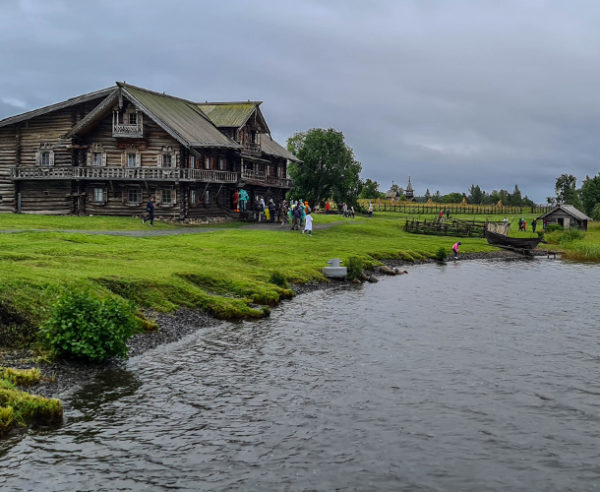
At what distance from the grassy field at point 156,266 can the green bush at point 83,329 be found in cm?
140

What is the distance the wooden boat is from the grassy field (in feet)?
65.5

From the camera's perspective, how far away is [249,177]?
68125mm

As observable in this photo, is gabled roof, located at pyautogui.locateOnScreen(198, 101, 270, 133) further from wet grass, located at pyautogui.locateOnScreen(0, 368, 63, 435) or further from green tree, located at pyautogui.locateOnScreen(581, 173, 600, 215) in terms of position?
green tree, located at pyautogui.locateOnScreen(581, 173, 600, 215)

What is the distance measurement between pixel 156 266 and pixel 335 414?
15.9 meters

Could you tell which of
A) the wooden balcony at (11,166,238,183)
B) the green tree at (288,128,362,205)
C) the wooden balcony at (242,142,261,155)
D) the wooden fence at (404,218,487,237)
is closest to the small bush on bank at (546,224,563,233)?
the wooden fence at (404,218,487,237)

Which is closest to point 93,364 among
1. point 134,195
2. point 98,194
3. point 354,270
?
point 354,270

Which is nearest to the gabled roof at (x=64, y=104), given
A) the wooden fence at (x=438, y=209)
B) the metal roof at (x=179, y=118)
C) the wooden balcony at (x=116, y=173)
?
the metal roof at (x=179, y=118)

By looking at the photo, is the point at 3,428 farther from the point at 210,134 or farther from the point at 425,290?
the point at 210,134

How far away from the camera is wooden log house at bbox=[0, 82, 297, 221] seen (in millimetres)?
56156

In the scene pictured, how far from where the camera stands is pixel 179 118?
6075cm

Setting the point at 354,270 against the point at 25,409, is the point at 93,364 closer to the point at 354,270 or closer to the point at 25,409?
the point at 25,409

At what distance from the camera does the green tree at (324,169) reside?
331 feet

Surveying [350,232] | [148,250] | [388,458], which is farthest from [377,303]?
[350,232]

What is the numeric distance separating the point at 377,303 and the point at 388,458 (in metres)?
18.1
